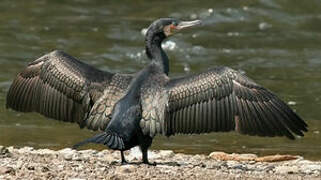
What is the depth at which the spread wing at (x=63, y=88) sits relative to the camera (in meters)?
11.0

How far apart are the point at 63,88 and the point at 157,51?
3.67 feet

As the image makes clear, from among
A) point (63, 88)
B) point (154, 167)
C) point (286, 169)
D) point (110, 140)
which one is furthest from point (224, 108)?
point (63, 88)

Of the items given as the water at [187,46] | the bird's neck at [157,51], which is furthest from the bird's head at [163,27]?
the water at [187,46]

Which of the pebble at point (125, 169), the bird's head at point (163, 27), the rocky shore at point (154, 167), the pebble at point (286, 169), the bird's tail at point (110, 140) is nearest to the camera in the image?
the rocky shore at point (154, 167)

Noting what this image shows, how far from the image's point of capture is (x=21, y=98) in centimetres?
1188

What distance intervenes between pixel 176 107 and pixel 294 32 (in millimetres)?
13611

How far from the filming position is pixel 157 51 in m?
11.2

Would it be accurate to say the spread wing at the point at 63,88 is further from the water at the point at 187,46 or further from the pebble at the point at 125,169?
the water at the point at 187,46

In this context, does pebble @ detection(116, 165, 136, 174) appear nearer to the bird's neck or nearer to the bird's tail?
the bird's tail

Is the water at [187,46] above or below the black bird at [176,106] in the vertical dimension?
above

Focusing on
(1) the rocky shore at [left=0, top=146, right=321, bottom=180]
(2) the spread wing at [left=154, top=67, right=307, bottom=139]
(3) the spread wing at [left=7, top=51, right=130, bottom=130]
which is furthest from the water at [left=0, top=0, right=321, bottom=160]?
(2) the spread wing at [left=154, top=67, right=307, bottom=139]

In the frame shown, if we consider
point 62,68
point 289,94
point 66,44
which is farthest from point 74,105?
point 66,44

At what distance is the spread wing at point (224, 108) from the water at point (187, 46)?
3.24m

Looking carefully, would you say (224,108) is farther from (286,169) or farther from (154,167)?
(286,169)
